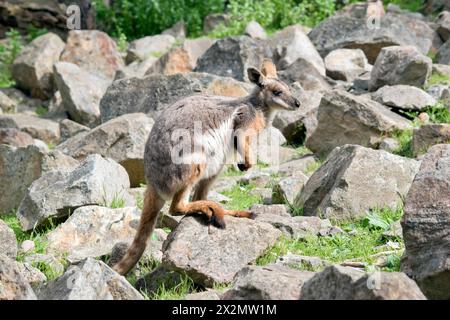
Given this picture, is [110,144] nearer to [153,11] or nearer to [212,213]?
[212,213]

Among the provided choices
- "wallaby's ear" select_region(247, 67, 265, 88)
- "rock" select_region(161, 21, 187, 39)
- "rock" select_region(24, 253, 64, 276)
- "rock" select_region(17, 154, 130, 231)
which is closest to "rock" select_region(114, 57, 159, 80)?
"rock" select_region(161, 21, 187, 39)

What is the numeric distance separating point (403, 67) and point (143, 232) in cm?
669

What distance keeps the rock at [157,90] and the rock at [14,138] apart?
1403mm

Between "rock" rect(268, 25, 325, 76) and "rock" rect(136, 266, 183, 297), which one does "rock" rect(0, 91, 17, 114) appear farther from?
"rock" rect(136, 266, 183, 297)

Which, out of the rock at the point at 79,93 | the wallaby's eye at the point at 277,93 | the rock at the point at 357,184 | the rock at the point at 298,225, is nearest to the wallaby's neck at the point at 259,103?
the wallaby's eye at the point at 277,93

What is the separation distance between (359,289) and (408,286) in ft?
1.02

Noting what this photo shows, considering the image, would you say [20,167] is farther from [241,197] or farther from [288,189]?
[288,189]

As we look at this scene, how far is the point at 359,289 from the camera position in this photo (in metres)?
5.34

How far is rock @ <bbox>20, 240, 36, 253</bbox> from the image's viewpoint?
882 centimetres

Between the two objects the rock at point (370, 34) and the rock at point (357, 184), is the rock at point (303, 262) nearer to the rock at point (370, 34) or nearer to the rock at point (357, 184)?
the rock at point (357, 184)

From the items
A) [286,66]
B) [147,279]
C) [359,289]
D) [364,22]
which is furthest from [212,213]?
[364,22]

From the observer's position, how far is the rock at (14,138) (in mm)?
13836

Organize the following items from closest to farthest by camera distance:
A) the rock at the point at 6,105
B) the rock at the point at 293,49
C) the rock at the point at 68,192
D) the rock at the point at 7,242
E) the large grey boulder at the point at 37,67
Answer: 1. the rock at the point at 7,242
2. the rock at the point at 68,192
3. the rock at the point at 293,49
4. the rock at the point at 6,105
5. the large grey boulder at the point at 37,67

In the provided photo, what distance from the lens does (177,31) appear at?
802 inches
